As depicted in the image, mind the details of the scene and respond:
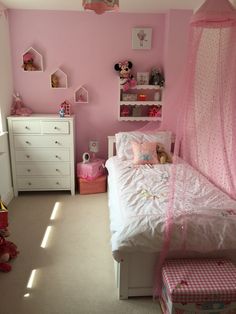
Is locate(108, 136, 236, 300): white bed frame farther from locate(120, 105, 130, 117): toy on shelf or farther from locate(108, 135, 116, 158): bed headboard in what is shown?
locate(120, 105, 130, 117): toy on shelf

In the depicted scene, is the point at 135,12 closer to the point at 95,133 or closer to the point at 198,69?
the point at 95,133

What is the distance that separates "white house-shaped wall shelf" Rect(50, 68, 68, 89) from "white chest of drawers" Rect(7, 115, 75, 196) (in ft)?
1.67

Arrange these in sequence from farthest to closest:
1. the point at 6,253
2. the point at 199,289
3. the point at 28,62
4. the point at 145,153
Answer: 1. the point at 28,62
2. the point at 145,153
3. the point at 6,253
4. the point at 199,289

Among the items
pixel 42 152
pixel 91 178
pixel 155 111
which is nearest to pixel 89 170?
pixel 91 178

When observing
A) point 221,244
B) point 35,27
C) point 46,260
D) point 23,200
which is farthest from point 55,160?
point 221,244

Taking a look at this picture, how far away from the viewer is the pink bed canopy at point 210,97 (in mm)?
1982

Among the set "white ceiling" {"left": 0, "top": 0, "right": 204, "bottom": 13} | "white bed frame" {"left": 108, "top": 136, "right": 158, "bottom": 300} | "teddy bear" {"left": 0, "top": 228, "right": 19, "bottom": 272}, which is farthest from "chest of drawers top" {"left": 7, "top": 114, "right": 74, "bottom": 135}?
"white bed frame" {"left": 108, "top": 136, "right": 158, "bottom": 300}

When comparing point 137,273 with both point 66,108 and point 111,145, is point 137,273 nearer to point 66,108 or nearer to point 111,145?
point 111,145

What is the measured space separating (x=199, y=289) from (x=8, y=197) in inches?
108

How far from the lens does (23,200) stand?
3729 millimetres

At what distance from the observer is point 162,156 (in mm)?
3527

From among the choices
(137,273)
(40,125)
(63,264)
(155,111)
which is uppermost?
(155,111)

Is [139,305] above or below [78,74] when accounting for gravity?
below

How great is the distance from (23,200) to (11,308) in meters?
1.90
